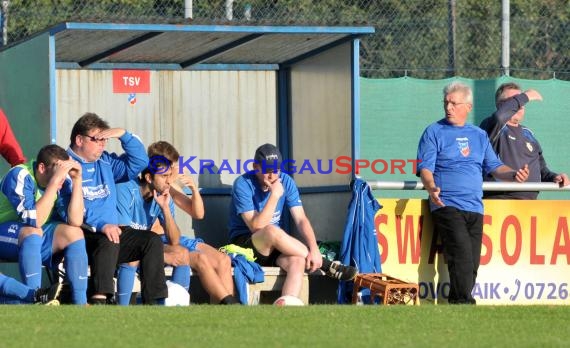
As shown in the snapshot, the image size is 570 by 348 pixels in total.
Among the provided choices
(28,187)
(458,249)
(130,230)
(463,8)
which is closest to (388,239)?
(458,249)

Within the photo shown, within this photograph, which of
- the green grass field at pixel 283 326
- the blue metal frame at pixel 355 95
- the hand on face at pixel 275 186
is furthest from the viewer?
the blue metal frame at pixel 355 95

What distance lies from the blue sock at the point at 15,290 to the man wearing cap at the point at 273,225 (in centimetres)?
216

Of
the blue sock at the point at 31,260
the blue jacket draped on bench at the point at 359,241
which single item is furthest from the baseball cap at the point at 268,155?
the blue sock at the point at 31,260

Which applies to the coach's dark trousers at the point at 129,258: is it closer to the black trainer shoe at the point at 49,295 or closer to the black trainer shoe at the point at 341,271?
the black trainer shoe at the point at 49,295

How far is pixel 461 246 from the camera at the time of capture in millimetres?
11672

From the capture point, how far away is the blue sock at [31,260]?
10086mm

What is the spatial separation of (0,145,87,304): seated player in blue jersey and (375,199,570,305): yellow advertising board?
3.05m

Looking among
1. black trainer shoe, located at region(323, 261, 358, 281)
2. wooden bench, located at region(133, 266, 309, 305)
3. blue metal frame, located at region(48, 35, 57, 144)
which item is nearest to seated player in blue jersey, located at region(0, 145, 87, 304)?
blue metal frame, located at region(48, 35, 57, 144)

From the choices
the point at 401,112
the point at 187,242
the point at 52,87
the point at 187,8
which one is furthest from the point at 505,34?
the point at 52,87

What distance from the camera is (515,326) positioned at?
870 centimetres

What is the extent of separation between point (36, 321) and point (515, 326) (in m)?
3.00

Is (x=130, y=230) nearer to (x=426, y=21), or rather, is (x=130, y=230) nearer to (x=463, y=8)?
(x=426, y=21)

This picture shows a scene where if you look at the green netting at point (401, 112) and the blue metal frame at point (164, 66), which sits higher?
the blue metal frame at point (164, 66)

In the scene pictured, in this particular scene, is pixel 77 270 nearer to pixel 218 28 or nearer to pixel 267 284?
pixel 267 284
